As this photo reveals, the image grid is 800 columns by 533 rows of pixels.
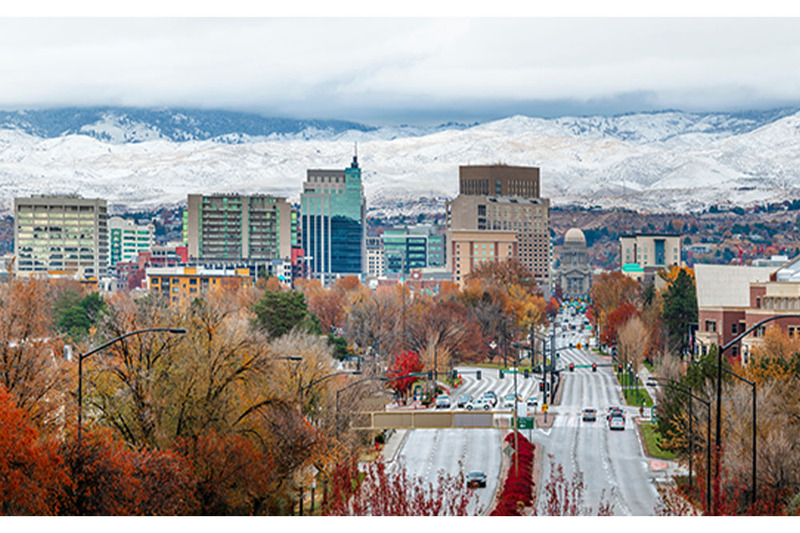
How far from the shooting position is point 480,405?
104 meters

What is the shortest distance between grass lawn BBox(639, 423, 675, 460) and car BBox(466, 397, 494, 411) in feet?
Answer: 43.0

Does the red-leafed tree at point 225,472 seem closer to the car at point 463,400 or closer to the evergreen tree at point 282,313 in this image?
the car at point 463,400

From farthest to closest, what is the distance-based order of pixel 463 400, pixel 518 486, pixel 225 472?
1. pixel 463 400
2. pixel 518 486
3. pixel 225 472

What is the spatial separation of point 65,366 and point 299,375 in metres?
17.3

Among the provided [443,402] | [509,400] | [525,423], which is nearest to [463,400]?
[443,402]

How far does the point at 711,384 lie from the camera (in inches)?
2768

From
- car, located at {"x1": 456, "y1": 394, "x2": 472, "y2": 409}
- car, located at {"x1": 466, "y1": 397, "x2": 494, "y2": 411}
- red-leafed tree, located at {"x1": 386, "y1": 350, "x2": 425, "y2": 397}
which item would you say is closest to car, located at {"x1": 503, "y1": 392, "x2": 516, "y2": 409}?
car, located at {"x1": 466, "y1": 397, "x2": 494, "y2": 411}

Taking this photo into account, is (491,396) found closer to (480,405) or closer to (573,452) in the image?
(480,405)

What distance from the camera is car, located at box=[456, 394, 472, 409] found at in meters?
104

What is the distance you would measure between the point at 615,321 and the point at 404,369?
6099 cm

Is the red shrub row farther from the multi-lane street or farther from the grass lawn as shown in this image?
the grass lawn

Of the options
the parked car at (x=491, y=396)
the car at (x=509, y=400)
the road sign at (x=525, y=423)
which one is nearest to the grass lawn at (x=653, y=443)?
the road sign at (x=525, y=423)

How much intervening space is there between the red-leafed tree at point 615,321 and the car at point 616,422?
65480 millimetres

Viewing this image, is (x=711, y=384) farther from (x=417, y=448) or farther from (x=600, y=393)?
(x=600, y=393)
